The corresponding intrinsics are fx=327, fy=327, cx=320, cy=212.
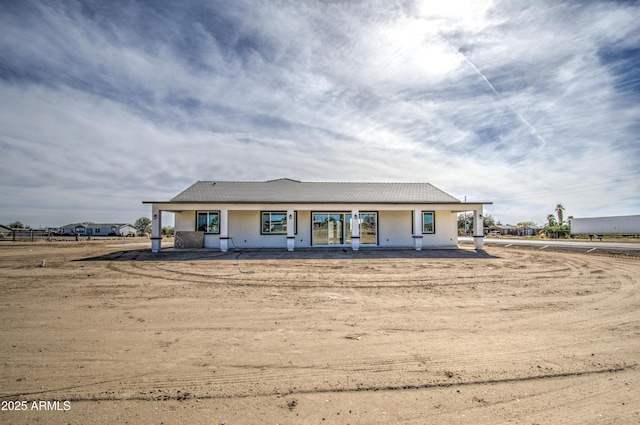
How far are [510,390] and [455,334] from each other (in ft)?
5.76

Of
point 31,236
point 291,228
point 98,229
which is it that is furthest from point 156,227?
point 98,229

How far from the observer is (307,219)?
808 inches

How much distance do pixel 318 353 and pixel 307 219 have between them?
52.8 ft

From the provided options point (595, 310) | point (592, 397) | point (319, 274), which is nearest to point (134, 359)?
point (592, 397)

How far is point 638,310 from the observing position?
682 centimetres

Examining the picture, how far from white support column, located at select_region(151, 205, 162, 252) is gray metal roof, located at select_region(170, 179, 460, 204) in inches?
40.0

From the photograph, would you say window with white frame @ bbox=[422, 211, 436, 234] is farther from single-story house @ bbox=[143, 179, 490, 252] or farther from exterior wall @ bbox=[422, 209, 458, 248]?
exterior wall @ bbox=[422, 209, 458, 248]

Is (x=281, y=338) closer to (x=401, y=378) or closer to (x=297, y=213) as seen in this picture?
(x=401, y=378)

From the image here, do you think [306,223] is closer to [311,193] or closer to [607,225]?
[311,193]

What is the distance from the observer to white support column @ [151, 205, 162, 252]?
18.2 meters

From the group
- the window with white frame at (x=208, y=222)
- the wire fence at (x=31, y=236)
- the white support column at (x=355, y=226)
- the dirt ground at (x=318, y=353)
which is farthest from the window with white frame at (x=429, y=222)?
the wire fence at (x=31, y=236)

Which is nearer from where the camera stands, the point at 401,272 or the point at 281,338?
the point at 281,338

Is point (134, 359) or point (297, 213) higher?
point (297, 213)

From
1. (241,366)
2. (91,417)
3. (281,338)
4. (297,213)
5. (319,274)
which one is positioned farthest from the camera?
(297,213)
